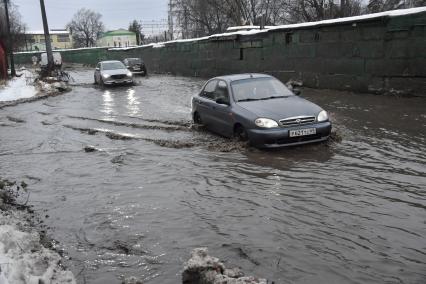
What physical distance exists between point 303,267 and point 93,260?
2.05m

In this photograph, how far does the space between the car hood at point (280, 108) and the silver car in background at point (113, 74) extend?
17.9 metres

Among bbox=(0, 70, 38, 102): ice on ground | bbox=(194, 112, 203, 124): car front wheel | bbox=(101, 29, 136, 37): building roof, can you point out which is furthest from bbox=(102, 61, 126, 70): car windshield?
bbox=(101, 29, 136, 37): building roof

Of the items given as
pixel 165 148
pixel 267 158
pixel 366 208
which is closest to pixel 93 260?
pixel 366 208

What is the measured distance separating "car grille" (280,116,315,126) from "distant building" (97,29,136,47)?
101 metres

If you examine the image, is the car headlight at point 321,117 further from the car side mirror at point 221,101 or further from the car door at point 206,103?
the car door at point 206,103

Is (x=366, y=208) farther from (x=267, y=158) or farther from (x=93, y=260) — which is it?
(x=93, y=260)

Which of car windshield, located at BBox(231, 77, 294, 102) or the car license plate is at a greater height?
car windshield, located at BBox(231, 77, 294, 102)

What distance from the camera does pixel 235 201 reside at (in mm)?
6188

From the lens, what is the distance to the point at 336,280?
159 inches

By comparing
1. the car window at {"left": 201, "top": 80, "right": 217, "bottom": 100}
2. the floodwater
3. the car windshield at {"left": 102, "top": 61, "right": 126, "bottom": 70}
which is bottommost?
the floodwater

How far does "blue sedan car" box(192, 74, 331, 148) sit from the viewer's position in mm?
8305

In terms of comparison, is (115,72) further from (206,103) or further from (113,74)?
(206,103)

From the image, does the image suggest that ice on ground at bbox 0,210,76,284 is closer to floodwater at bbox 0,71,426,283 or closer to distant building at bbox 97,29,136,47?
floodwater at bbox 0,71,426,283

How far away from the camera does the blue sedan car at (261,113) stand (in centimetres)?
830
